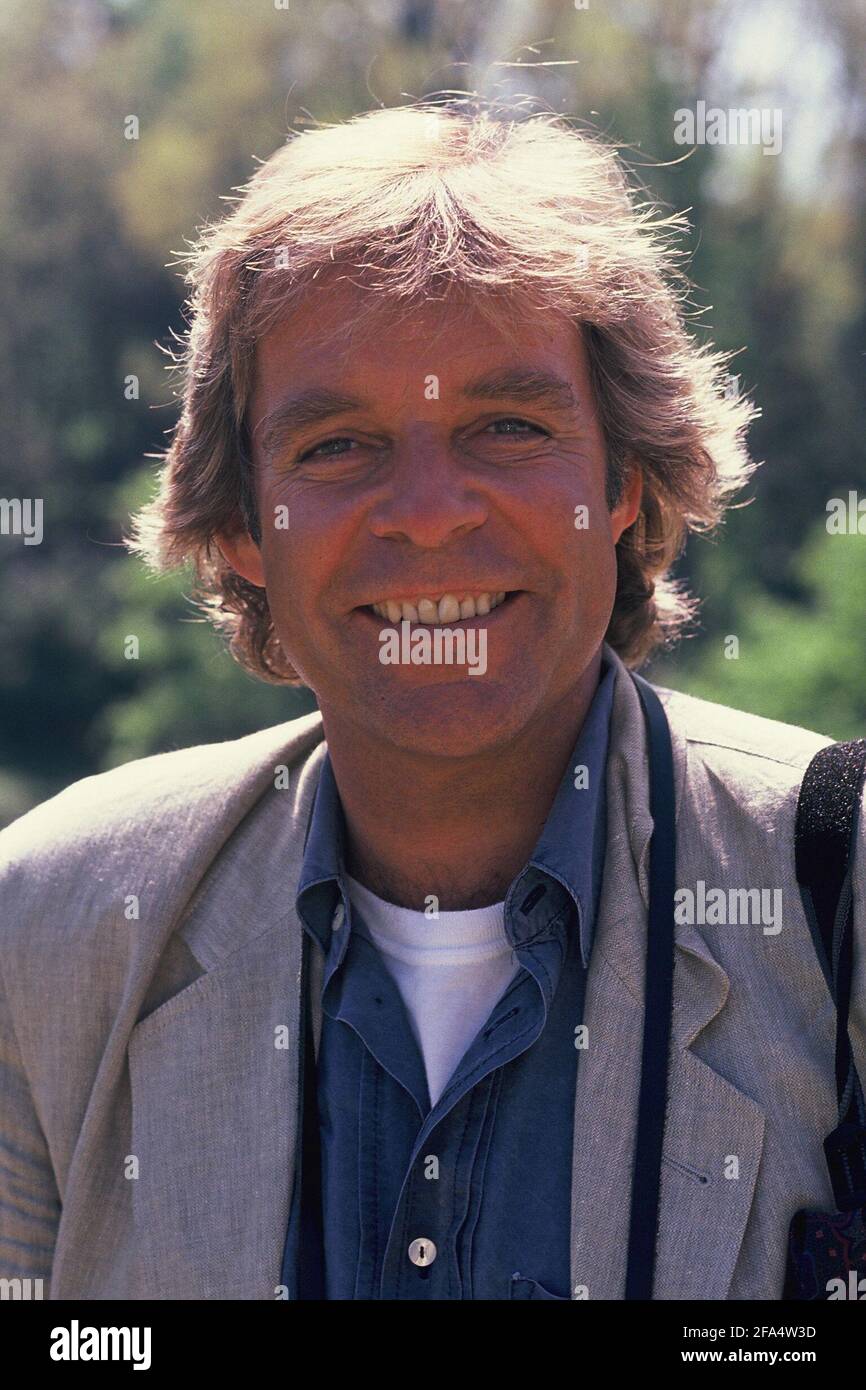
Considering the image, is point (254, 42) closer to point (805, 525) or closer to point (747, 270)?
point (747, 270)

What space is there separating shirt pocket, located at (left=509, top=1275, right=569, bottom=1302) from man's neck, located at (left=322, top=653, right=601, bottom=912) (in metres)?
0.57

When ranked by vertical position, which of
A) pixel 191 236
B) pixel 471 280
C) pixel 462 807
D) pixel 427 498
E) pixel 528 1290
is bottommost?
pixel 528 1290

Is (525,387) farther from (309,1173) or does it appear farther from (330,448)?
(309,1173)

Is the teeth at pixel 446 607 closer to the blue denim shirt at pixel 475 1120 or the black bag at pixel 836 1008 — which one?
the blue denim shirt at pixel 475 1120

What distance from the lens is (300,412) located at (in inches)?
96.5

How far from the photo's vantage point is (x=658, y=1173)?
214cm

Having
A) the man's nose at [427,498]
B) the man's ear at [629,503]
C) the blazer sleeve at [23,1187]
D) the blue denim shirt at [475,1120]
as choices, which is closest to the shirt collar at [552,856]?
the blue denim shirt at [475,1120]

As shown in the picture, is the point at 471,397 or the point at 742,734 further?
the point at 742,734

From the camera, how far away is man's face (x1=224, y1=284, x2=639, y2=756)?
2.34 m

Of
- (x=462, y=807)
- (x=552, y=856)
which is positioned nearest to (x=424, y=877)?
A: (x=462, y=807)

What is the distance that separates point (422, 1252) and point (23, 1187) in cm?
70

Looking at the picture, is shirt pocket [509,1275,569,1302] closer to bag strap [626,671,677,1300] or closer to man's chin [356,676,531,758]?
bag strap [626,671,677,1300]

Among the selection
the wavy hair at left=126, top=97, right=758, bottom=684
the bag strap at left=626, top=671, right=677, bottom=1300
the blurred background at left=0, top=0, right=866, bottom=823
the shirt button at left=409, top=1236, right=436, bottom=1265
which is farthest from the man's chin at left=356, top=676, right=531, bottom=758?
the blurred background at left=0, top=0, right=866, bottom=823

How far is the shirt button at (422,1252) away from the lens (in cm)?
220
